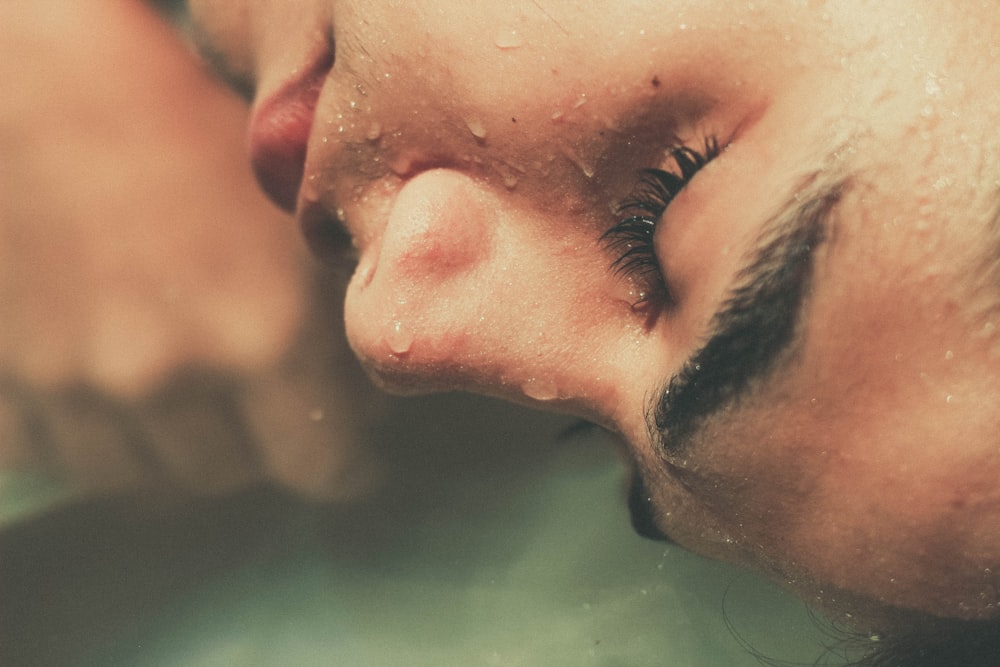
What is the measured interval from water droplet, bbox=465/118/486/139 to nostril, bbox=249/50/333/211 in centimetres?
16

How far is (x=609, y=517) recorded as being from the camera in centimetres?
97

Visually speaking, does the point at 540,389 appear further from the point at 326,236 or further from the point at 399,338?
the point at 326,236

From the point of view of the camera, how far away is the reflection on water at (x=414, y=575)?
875 mm

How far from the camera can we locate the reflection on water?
0.87 metres

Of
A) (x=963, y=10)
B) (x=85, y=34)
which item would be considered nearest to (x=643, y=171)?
(x=963, y=10)

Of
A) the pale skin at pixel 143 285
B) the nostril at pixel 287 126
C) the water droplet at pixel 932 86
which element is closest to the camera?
the water droplet at pixel 932 86

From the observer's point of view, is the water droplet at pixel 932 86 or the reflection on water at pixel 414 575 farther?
the reflection on water at pixel 414 575

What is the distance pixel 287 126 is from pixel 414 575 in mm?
509

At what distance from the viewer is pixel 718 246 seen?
17.1 inches

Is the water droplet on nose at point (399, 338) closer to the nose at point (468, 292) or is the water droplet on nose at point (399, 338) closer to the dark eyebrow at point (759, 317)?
the nose at point (468, 292)

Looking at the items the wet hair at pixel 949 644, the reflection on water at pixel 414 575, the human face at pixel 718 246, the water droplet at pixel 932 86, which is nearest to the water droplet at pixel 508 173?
the human face at pixel 718 246

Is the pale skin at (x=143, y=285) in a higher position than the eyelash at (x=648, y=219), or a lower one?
lower

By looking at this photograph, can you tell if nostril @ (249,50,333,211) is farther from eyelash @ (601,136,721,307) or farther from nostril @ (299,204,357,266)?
Answer: eyelash @ (601,136,721,307)

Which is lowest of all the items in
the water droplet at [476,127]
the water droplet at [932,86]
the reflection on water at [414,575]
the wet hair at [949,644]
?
the reflection on water at [414,575]
